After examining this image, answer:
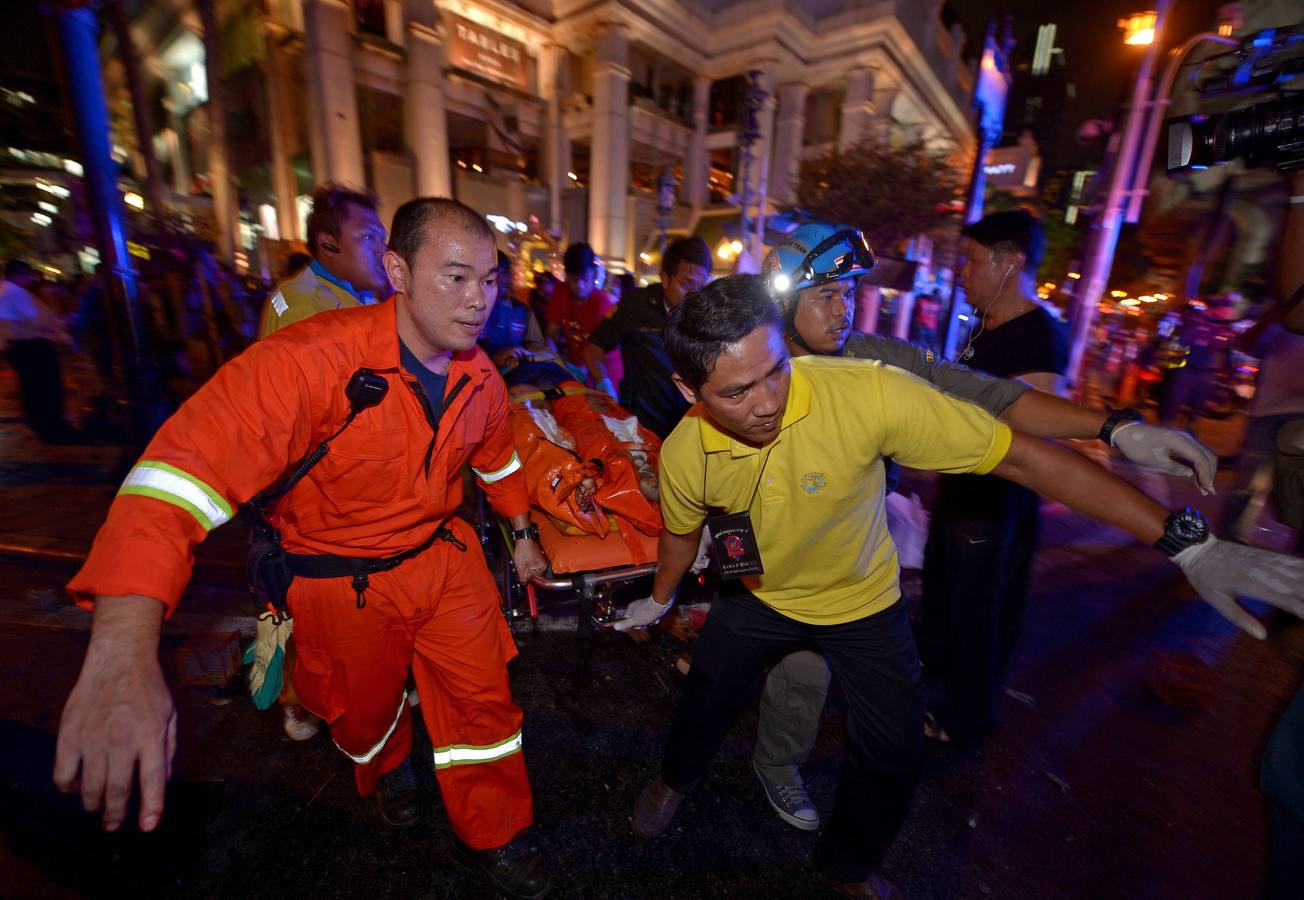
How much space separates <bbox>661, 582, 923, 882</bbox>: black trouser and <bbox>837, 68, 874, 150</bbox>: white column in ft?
96.5

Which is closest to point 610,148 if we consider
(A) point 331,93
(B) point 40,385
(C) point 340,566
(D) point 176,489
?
(A) point 331,93

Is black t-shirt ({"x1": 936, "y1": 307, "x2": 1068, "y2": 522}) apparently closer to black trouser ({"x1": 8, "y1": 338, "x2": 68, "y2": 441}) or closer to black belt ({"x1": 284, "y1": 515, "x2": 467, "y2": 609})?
black belt ({"x1": 284, "y1": 515, "x2": 467, "y2": 609})

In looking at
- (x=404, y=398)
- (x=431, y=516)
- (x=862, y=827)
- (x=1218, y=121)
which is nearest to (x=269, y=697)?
(x=431, y=516)

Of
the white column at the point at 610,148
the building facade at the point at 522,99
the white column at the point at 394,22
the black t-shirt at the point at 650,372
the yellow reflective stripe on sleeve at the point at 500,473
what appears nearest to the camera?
the yellow reflective stripe on sleeve at the point at 500,473

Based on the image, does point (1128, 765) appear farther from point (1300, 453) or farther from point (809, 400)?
point (809, 400)

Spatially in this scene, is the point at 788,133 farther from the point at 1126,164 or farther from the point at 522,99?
the point at 1126,164

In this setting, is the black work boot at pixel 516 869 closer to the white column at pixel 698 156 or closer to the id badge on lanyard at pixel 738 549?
the id badge on lanyard at pixel 738 549

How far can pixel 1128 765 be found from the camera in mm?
2838

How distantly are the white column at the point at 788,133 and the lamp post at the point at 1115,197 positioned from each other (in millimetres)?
15174

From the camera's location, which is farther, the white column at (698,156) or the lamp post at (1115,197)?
the white column at (698,156)

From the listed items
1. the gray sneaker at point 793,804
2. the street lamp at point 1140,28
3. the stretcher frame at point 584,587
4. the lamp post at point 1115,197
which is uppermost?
the street lamp at point 1140,28

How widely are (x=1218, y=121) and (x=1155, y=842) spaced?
2995 mm

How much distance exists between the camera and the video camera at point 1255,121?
6.18 feet

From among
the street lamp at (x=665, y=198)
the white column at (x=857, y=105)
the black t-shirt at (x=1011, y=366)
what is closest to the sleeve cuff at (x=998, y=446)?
the black t-shirt at (x=1011, y=366)
